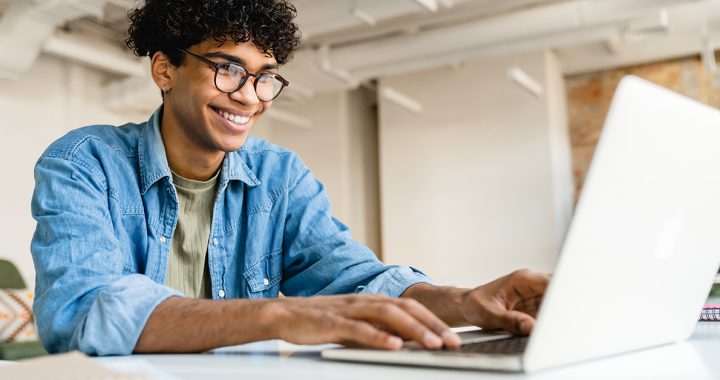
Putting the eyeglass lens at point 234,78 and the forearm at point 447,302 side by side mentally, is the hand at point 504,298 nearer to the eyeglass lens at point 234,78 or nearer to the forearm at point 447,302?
the forearm at point 447,302

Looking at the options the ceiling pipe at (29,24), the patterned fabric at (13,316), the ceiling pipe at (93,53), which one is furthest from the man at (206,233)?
the ceiling pipe at (93,53)

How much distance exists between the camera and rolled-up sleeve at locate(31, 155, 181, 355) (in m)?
0.91

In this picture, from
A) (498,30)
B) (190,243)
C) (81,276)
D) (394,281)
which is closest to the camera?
(81,276)

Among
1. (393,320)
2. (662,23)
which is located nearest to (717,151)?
(393,320)

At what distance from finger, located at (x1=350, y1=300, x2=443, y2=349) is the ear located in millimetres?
971

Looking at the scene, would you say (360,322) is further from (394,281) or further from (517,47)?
(517,47)

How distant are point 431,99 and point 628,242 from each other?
5455mm

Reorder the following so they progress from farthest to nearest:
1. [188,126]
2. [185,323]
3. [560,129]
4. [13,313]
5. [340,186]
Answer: [340,186], [560,129], [13,313], [188,126], [185,323]

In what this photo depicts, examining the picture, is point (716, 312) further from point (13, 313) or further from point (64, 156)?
point (13, 313)

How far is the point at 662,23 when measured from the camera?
4.66 meters

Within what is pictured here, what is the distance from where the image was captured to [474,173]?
580cm

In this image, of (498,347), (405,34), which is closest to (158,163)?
(498,347)

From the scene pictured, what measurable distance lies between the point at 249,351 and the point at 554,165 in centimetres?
490

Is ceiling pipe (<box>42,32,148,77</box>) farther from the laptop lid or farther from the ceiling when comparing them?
the laptop lid
